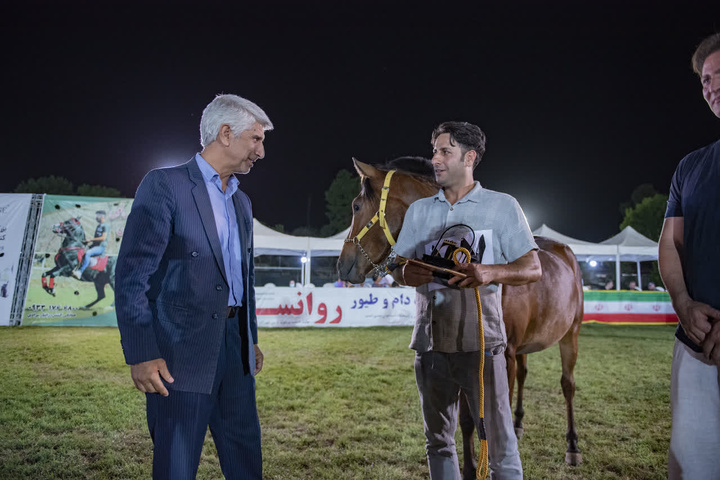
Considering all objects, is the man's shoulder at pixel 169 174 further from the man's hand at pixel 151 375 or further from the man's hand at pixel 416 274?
the man's hand at pixel 416 274

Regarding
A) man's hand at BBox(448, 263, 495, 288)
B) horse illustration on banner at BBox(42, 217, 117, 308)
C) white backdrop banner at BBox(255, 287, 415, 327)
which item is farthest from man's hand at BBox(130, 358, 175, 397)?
horse illustration on banner at BBox(42, 217, 117, 308)

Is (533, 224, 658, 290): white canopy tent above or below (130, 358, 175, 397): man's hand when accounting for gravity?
above

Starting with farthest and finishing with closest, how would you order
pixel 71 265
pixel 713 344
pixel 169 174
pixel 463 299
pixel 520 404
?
pixel 71 265
pixel 520 404
pixel 463 299
pixel 169 174
pixel 713 344

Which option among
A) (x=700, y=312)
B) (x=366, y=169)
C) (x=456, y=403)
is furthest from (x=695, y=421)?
(x=366, y=169)

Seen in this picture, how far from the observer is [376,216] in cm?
323

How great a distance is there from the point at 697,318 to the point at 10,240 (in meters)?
15.3

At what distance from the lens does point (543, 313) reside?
4.38 m

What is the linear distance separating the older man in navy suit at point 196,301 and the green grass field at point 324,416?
6.51ft

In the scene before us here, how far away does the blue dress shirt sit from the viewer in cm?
222

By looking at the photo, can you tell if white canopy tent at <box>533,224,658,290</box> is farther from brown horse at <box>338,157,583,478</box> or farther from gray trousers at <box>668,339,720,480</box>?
gray trousers at <box>668,339,720,480</box>

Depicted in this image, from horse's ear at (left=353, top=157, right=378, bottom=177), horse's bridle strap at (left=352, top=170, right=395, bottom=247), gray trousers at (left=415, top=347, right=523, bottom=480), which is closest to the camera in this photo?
gray trousers at (left=415, top=347, right=523, bottom=480)

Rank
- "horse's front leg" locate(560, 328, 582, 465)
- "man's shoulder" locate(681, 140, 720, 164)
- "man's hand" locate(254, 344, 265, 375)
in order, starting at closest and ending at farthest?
"man's shoulder" locate(681, 140, 720, 164), "man's hand" locate(254, 344, 265, 375), "horse's front leg" locate(560, 328, 582, 465)

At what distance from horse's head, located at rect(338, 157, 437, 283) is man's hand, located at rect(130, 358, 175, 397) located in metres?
1.54

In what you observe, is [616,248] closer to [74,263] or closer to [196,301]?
[74,263]
